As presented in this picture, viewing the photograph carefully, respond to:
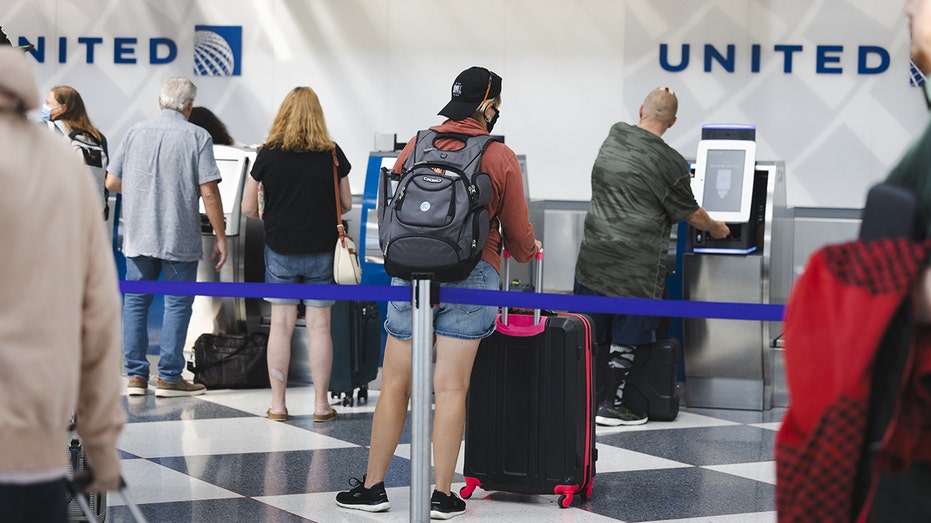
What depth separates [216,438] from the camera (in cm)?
491

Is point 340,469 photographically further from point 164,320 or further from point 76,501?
point 164,320

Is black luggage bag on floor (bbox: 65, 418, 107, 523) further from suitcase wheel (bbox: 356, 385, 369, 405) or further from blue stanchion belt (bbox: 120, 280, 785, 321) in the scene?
suitcase wheel (bbox: 356, 385, 369, 405)

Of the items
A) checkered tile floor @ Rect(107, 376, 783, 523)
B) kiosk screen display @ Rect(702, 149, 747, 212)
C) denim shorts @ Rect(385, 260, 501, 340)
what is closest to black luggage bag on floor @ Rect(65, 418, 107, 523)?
checkered tile floor @ Rect(107, 376, 783, 523)

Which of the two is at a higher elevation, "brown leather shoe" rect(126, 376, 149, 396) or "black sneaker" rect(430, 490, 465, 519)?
"brown leather shoe" rect(126, 376, 149, 396)

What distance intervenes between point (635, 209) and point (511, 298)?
2015 mm

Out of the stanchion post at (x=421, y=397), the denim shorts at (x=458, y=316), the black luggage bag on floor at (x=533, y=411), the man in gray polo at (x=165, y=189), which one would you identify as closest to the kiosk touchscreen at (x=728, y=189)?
the black luggage bag on floor at (x=533, y=411)

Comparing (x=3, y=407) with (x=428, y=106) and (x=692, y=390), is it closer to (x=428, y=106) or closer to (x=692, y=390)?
(x=692, y=390)

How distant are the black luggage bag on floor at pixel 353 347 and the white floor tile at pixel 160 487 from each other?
1.42m

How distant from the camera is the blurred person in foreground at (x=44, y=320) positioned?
176 cm

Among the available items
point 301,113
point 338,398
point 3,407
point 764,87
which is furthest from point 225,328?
point 3,407

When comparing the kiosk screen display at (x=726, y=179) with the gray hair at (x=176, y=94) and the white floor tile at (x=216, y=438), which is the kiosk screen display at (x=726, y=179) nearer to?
the white floor tile at (x=216, y=438)

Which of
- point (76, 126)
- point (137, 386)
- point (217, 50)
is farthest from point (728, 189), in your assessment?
point (217, 50)

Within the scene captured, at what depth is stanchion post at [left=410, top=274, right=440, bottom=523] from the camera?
3.37 meters

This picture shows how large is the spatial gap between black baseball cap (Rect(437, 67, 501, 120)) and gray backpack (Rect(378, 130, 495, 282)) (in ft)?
0.42
